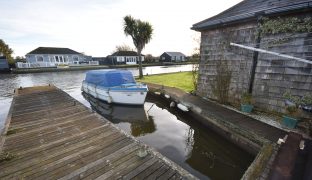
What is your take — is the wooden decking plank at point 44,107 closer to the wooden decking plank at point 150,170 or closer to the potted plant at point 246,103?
the wooden decking plank at point 150,170

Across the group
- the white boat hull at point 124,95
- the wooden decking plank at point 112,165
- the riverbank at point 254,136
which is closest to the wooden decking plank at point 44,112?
the white boat hull at point 124,95

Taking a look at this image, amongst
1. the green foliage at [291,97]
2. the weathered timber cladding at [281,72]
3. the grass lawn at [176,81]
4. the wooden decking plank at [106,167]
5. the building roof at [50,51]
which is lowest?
the wooden decking plank at [106,167]

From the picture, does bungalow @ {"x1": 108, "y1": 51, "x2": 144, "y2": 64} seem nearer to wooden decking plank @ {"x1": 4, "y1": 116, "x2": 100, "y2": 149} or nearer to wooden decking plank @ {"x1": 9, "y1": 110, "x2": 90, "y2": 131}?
wooden decking plank @ {"x1": 9, "y1": 110, "x2": 90, "y2": 131}

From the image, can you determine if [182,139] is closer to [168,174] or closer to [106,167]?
[168,174]

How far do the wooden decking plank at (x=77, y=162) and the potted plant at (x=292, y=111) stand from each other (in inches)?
200

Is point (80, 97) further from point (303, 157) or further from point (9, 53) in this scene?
point (9, 53)

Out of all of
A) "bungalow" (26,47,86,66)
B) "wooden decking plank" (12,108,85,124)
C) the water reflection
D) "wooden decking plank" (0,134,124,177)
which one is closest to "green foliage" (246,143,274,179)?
"wooden decking plank" (0,134,124,177)

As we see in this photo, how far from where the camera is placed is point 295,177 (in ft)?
8.93

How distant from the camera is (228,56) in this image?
7.82 metres

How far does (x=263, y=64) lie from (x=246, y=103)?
1.72 m

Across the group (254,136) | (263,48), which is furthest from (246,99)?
(254,136)

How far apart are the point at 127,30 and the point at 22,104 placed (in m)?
12.7

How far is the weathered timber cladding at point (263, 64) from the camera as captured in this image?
17.9 ft

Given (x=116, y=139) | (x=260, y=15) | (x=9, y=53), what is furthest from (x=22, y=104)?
(x=9, y=53)
